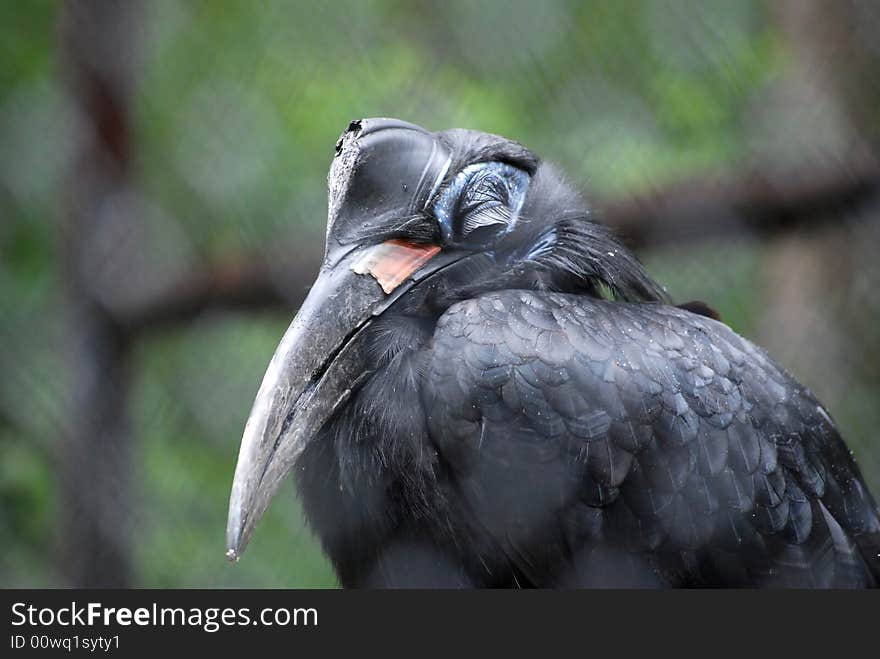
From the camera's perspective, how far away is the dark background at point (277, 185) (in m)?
1.89

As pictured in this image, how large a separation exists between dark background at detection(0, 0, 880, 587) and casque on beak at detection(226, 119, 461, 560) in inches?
15.7

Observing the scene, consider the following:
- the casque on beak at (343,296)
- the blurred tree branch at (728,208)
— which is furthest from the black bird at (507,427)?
the blurred tree branch at (728,208)

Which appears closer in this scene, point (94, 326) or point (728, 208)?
point (728, 208)

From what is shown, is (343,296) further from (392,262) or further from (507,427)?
(507,427)

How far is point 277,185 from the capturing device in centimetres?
235

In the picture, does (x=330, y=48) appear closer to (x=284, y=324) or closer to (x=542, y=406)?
(x=284, y=324)

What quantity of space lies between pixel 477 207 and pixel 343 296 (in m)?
0.25

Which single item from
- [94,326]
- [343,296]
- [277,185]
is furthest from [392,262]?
[277,185]

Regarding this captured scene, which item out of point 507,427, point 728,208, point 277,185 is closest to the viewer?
point 507,427

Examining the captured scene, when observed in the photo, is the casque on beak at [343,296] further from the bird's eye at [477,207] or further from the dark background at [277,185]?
the dark background at [277,185]

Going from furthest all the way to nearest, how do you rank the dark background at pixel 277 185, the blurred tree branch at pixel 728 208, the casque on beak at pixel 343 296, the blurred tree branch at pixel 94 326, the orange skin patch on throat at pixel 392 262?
the blurred tree branch at pixel 94 326 → the dark background at pixel 277 185 → the blurred tree branch at pixel 728 208 → the orange skin patch on throat at pixel 392 262 → the casque on beak at pixel 343 296

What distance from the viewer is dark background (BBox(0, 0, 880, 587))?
74.4 inches

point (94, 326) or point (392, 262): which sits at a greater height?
point (392, 262)

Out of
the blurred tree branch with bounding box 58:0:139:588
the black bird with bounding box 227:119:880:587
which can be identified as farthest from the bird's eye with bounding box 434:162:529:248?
the blurred tree branch with bounding box 58:0:139:588
